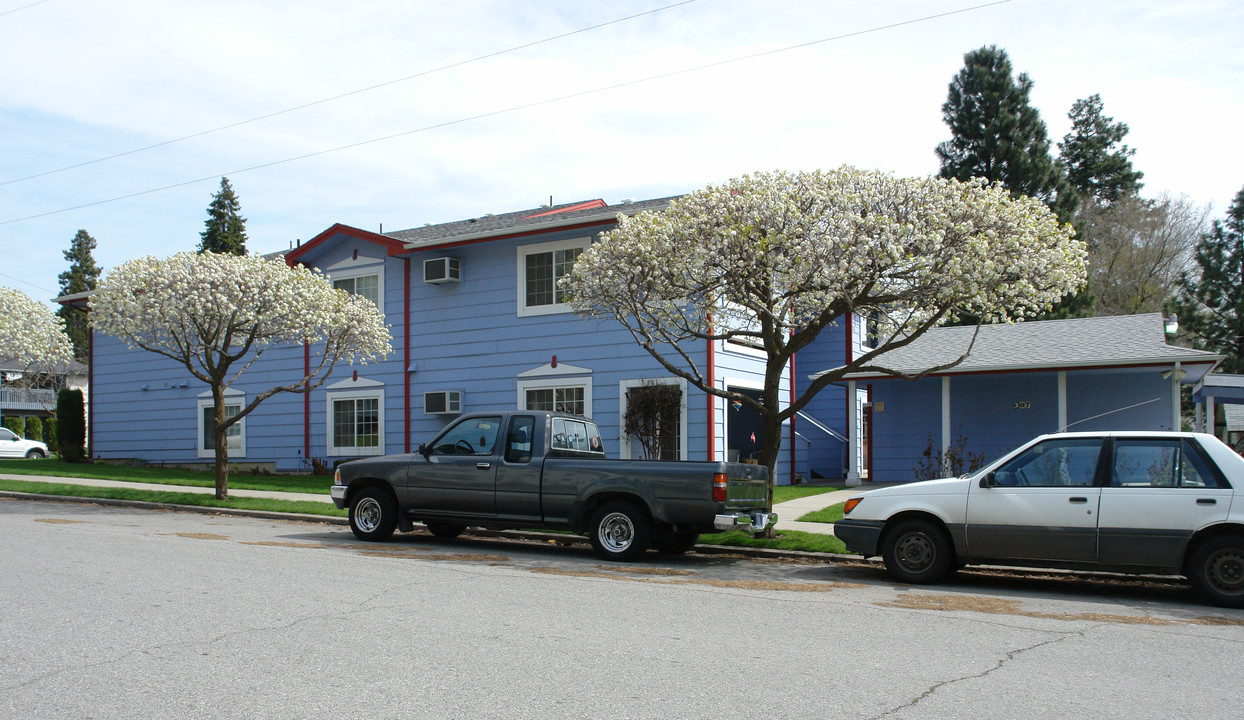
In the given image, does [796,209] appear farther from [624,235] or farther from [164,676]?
[164,676]

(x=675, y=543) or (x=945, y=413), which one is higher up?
(x=945, y=413)

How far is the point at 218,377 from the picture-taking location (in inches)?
688

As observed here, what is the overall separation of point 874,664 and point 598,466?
18.4 feet

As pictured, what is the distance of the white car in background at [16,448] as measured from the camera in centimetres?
3494

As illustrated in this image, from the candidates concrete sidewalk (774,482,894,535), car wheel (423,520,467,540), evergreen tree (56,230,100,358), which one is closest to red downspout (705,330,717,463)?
concrete sidewalk (774,482,894,535)

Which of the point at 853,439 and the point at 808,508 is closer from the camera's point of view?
the point at 808,508

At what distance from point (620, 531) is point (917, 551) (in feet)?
11.1

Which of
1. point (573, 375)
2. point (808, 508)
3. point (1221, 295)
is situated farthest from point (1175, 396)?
point (1221, 295)

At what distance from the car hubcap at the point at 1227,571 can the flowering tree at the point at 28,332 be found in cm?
4143

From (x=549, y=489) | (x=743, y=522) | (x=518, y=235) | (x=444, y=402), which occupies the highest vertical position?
(x=518, y=235)

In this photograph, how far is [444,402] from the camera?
21266 mm

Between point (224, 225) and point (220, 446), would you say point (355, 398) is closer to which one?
point (220, 446)

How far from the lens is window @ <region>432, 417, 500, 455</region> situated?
12.1 m

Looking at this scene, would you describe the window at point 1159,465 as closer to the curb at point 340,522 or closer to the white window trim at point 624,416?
the curb at point 340,522
